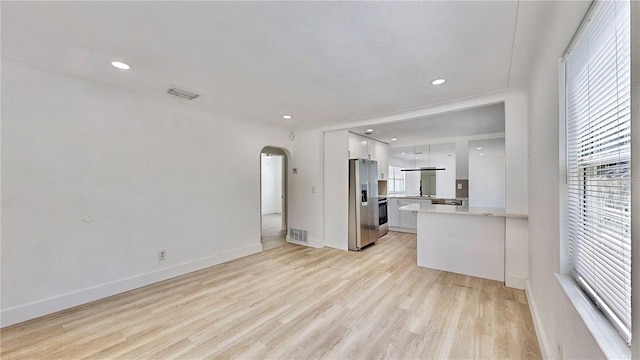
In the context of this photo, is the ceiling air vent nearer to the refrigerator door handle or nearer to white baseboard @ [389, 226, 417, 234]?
the refrigerator door handle

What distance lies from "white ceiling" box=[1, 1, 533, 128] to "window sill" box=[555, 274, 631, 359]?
1.69 metres

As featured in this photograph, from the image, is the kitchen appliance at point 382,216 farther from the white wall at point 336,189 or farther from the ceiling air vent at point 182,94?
the ceiling air vent at point 182,94

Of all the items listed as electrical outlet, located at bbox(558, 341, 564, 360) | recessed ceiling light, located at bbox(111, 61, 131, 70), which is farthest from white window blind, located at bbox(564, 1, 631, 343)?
recessed ceiling light, located at bbox(111, 61, 131, 70)

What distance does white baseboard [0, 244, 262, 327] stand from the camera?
2.35m

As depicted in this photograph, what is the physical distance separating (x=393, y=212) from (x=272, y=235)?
307 centimetres

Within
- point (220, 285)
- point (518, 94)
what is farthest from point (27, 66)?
point (518, 94)

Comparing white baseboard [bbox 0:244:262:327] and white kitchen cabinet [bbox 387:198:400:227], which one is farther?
white kitchen cabinet [bbox 387:198:400:227]

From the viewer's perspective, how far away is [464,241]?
354cm

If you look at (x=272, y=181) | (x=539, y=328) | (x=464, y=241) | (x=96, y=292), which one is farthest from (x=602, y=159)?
(x=272, y=181)

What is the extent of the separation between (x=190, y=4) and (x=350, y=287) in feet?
10.1

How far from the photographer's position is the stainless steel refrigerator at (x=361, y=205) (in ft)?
15.5

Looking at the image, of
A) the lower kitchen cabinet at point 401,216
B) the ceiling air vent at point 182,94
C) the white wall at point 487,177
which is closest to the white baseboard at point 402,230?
the lower kitchen cabinet at point 401,216

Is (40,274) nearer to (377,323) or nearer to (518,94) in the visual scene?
(377,323)

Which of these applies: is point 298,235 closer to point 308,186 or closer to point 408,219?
point 308,186
